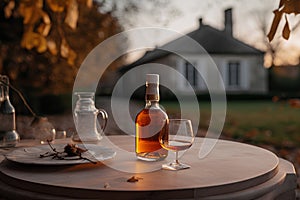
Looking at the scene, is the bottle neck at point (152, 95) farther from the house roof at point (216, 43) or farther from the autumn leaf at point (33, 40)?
the house roof at point (216, 43)

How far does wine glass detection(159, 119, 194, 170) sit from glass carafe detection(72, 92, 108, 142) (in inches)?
22.1

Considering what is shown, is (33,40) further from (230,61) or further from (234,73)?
(234,73)

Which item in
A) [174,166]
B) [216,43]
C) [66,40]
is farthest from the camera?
[216,43]

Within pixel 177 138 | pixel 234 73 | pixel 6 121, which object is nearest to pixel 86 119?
pixel 6 121

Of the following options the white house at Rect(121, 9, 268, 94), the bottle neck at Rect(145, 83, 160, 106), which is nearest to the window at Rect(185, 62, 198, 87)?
the white house at Rect(121, 9, 268, 94)

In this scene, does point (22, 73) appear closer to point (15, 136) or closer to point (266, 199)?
point (15, 136)

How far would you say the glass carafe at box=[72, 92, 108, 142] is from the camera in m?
1.72

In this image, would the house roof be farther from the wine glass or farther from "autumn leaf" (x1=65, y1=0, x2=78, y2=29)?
the wine glass

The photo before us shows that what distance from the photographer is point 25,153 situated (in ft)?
4.39

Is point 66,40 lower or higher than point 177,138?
higher

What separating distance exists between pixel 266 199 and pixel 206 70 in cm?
1749

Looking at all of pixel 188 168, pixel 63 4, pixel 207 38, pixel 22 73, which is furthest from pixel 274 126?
pixel 207 38

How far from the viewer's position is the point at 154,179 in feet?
3.47

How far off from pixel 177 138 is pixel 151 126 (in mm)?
119
